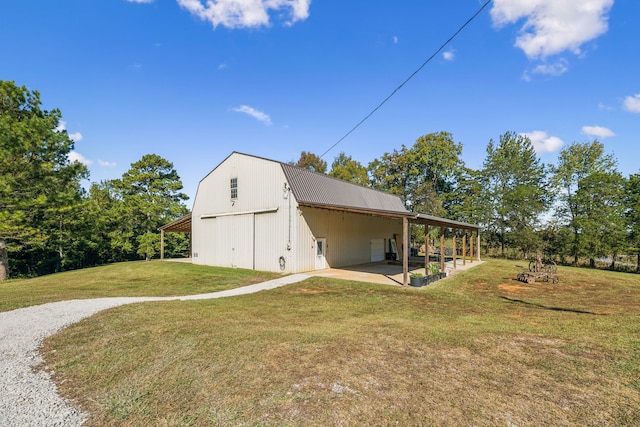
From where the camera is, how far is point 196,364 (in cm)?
422

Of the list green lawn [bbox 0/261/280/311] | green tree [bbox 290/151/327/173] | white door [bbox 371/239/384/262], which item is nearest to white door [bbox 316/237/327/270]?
green lawn [bbox 0/261/280/311]

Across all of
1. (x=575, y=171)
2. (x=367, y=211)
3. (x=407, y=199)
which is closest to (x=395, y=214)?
(x=367, y=211)

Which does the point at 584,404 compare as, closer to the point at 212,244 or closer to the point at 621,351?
the point at 621,351

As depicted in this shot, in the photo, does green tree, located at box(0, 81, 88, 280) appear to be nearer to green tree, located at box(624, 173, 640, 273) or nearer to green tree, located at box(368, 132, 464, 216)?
green tree, located at box(368, 132, 464, 216)

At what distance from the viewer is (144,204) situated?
2781cm

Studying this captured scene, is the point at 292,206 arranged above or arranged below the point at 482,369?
above

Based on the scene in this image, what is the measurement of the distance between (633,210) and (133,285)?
33.0 metres

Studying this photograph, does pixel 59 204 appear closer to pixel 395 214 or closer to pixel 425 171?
pixel 395 214

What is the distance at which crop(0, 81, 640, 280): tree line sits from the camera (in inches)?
683

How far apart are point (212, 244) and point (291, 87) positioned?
11.3m

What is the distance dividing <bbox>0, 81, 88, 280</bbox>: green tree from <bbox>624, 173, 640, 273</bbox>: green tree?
126 feet

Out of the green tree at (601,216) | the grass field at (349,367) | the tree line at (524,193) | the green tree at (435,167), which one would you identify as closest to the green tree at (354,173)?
the tree line at (524,193)

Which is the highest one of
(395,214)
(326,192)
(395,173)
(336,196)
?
(395,173)

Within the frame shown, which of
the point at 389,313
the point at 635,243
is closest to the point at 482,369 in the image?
the point at 389,313
